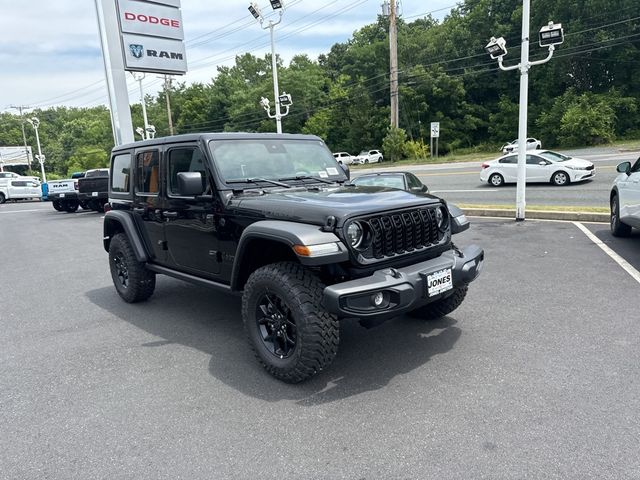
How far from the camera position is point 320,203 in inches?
138

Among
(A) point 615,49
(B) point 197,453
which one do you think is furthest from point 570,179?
(A) point 615,49

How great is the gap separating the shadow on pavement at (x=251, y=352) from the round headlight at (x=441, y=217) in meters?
1.07

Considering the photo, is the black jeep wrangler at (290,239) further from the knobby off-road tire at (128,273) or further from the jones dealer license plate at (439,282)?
the knobby off-road tire at (128,273)

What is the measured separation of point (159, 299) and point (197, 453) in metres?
3.56

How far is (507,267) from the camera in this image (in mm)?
6496

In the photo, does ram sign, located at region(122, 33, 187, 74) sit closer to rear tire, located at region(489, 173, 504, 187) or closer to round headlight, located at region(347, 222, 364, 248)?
rear tire, located at region(489, 173, 504, 187)

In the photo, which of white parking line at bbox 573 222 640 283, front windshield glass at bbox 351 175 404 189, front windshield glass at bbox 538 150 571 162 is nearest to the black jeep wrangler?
white parking line at bbox 573 222 640 283

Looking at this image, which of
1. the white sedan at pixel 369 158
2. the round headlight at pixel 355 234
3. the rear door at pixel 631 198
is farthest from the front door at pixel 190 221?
the white sedan at pixel 369 158

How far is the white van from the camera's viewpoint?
98.4ft

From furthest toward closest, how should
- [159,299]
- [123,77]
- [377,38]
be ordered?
1. [377,38]
2. [123,77]
3. [159,299]

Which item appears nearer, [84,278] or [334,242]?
[334,242]

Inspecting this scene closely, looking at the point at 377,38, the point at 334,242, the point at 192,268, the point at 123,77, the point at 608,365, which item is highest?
the point at 377,38

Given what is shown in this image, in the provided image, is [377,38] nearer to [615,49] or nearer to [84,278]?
[615,49]

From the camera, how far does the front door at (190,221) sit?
423 centimetres
